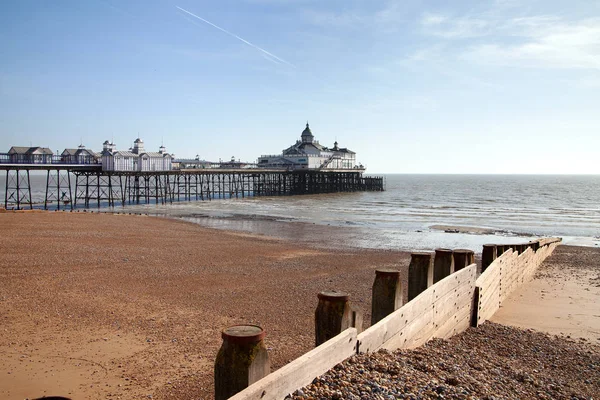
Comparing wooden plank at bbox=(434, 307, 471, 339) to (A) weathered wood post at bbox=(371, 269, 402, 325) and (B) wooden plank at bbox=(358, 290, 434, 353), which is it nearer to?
(B) wooden plank at bbox=(358, 290, 434, 353)

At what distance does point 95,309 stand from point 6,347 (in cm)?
236

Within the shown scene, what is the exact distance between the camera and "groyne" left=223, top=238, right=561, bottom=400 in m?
3.36

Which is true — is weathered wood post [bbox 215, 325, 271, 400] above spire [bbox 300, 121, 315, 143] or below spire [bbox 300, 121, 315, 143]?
below

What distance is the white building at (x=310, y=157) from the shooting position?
285 ft

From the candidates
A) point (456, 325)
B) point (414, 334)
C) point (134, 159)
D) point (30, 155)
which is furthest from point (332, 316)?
point (30, 155)

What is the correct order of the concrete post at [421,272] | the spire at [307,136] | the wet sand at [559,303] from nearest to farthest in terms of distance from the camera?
the concrete post at [421,272] < the wet sand at [559,303] < the spire at [307,136]

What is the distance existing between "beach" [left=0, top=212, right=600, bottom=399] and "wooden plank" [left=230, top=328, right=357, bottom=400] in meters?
2.98

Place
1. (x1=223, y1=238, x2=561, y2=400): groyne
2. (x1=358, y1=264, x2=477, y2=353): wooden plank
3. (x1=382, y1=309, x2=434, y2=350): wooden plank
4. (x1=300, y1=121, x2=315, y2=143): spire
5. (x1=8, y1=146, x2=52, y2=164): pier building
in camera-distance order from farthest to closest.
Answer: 1. (x1=300, y1=121, x2=315, y2=143): spire
2. (x1=8, y1=146, x2=52, y2=164): pier building
3. (x1=382, y1=309, x2=434, y2=350): wooden plank
4. (x1=358, y1=264, x2=477, y2=353): wooden plank
5. (x1=223, y1=238, x2=561, y2=400): groyne

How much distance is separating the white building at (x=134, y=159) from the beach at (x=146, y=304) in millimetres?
34181

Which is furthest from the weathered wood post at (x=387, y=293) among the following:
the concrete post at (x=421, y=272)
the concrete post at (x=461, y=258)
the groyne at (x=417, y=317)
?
the concrete post at (x=461, y=258)

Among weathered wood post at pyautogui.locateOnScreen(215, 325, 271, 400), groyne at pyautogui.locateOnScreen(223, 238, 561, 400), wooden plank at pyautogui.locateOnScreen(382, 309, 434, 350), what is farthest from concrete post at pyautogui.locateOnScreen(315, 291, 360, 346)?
weathered wood post at pyautogui.locateOnScreen(215, 325, 271, 400)

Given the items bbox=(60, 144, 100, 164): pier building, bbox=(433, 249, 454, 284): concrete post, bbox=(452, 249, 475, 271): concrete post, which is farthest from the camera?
bbox=(60, 144, 100, 164): pier building

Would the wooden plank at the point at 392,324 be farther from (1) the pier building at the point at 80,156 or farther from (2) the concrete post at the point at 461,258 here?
(1) the pier building at the point at 80,156

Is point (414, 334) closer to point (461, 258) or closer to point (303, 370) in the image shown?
point (303, 370)
